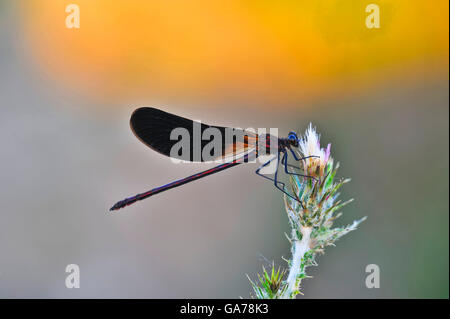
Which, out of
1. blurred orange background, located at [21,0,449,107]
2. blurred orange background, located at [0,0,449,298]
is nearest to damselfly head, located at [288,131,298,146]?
blurred orange background, located at [0,0,449,298]

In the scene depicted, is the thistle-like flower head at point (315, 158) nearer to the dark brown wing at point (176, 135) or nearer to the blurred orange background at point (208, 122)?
the dark brown wing at point (176, 135)

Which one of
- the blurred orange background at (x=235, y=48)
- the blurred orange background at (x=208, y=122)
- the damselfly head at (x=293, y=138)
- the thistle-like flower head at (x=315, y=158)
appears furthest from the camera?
the blurred orange background at (x=235, y=48)

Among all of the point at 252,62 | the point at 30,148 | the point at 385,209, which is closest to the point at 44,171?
the point at 30,148

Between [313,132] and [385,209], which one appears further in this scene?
[385,209]

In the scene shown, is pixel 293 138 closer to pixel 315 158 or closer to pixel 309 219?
pixel 315 158

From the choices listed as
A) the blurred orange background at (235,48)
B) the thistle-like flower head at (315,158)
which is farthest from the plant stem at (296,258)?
the blurred orange background at (235,48)
